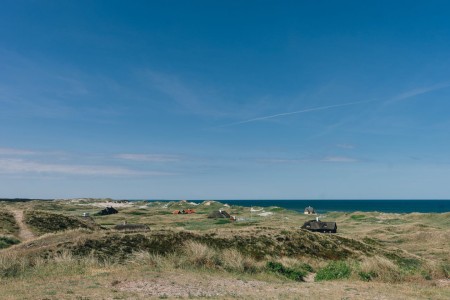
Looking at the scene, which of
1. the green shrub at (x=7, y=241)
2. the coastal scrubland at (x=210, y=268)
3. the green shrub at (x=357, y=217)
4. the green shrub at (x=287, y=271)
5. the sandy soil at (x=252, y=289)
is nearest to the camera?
the sandy soil at (x=252, y=289)

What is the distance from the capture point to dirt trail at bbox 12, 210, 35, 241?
44.8 meters

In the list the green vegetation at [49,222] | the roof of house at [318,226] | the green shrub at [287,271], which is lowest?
the green shrub at [287,271]

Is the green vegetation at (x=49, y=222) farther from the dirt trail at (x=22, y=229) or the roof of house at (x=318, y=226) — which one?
the roof of house at (x=318, y=226)

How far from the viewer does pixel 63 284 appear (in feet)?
57.9

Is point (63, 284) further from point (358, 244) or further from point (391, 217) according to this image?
point (391, 217)

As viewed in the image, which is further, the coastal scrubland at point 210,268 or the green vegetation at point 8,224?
the green vegetation at point 8,224

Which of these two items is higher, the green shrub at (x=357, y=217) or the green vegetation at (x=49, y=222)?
the green vegetation at (x=49, y=222)

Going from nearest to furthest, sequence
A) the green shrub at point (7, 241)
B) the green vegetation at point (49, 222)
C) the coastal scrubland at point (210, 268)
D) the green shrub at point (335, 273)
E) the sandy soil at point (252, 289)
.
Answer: the sandy soil at point (252, 289), the coastal scrubland at point (210, 268), the green shrub at point (335, 273), the green shrub at point (7, 241), the green vegetation at point (49, 222)

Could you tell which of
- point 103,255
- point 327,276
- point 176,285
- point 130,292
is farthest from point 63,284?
point 327,276

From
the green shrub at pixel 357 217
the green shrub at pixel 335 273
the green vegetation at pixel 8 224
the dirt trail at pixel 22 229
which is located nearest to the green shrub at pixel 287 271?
the green shrub at pixel 335 273

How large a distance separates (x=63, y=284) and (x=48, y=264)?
19.8ft

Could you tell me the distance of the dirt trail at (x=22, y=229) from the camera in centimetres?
4482

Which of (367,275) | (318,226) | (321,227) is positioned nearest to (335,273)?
(367,275)

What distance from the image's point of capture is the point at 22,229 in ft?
161
